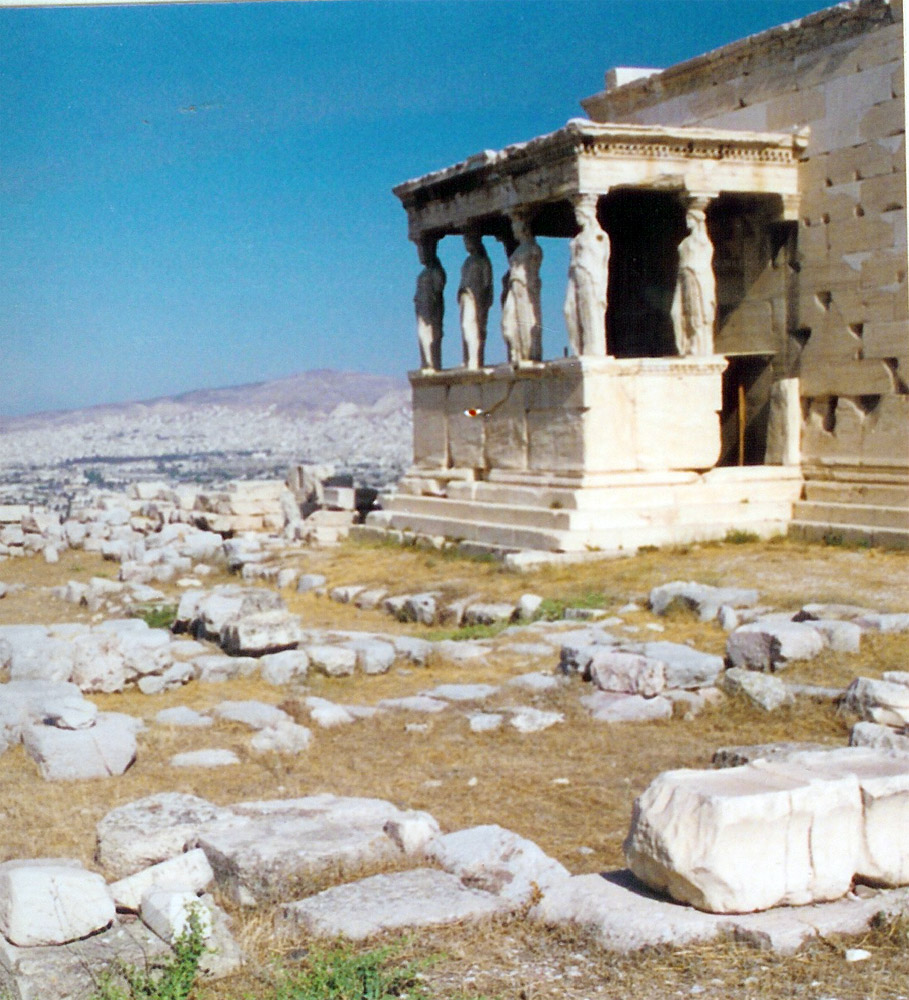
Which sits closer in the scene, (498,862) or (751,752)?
(498,862)

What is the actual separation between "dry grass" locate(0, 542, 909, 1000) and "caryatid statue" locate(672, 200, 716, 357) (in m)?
2.82

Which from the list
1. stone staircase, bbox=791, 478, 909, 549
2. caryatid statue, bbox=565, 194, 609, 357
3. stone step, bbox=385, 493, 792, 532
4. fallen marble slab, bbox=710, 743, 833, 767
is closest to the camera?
fallen marble slab, bbox=710, 743, 833, 767

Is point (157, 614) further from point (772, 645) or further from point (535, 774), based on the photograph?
point (535, 774)

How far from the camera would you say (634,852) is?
13.7 feet

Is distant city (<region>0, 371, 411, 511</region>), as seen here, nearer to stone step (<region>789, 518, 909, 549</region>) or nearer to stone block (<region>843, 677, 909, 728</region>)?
stone step (<region>789, 518, 909, 549</region>)

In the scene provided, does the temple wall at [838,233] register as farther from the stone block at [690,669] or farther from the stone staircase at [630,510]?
the stone block at [690,669]

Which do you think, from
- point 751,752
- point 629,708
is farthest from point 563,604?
point 751,752

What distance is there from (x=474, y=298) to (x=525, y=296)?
4.35 feet

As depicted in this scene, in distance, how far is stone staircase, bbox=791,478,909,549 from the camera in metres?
11.6

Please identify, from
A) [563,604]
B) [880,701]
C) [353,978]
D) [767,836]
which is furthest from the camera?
[563,604]

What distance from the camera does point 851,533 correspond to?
468 inches

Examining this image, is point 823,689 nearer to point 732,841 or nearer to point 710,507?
point 732,841

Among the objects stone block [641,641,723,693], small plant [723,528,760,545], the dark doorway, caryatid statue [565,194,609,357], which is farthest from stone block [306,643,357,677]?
the dark doorway

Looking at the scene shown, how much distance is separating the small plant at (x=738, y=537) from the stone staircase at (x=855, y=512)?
468mm
